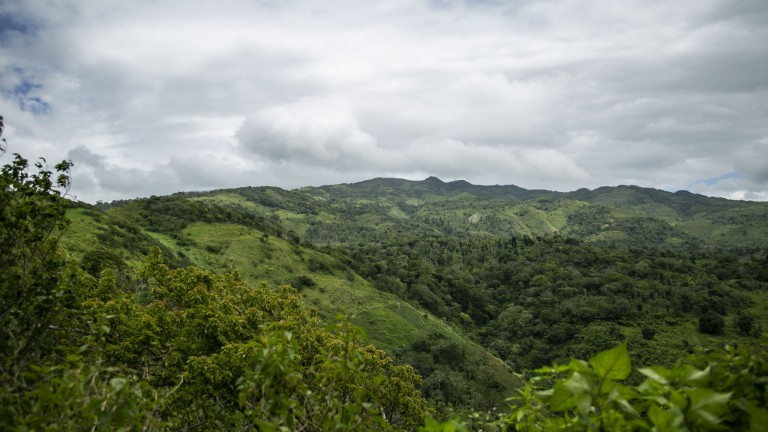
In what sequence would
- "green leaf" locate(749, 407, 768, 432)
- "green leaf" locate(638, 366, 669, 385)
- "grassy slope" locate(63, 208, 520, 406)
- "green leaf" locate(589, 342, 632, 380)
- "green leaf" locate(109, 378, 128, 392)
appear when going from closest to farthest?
"green leaf" locate(749, 407, 768, 432) → "green leaf" locate(589, 342, 632, 380) → "green leaf" locate(638, 366, 669, 385) → "green leaf" locate(109, 378, 128, 392) → "grassy slope" locate(63, 208, 520, 406)

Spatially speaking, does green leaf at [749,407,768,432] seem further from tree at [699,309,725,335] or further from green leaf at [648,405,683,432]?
tree at [699,309,725,335]

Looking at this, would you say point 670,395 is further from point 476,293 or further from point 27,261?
point 476,293

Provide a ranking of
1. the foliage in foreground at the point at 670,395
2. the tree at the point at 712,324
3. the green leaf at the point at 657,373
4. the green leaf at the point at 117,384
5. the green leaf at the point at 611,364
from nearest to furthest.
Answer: the foliage in foreground at the point at 670,395, the green leaf at the point at 611,364, the green leaf at the point at 657,373, the green leaf at the point at 117,384, the tree at the point at 712,324

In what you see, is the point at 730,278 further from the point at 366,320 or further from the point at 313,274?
the point at 313,274

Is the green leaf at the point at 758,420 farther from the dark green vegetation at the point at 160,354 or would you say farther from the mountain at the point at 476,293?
the mountain at the point at 476,293

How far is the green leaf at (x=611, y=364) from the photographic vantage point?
2295 millimetres

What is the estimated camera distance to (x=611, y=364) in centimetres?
237

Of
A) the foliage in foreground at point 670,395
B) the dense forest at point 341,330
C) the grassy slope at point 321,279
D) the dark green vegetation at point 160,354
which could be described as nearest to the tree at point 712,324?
the dense forest at point 341,330

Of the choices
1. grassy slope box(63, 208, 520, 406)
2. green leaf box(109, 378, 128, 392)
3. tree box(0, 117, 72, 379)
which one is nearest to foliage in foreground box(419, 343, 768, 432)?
green leaf box(109, 378, 128, 392)

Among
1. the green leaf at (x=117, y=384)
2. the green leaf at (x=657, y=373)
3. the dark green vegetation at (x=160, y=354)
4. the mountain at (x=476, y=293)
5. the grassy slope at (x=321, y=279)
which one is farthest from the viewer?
the grassy slope at (x=321, y=279)

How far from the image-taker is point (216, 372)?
11.6 m

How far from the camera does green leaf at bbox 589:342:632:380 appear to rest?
90.4 inches

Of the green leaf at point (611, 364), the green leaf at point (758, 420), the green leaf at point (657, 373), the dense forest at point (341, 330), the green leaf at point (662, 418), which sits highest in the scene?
the green leaf at point (611, 364)

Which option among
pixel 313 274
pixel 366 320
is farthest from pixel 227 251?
pixel 366 320
